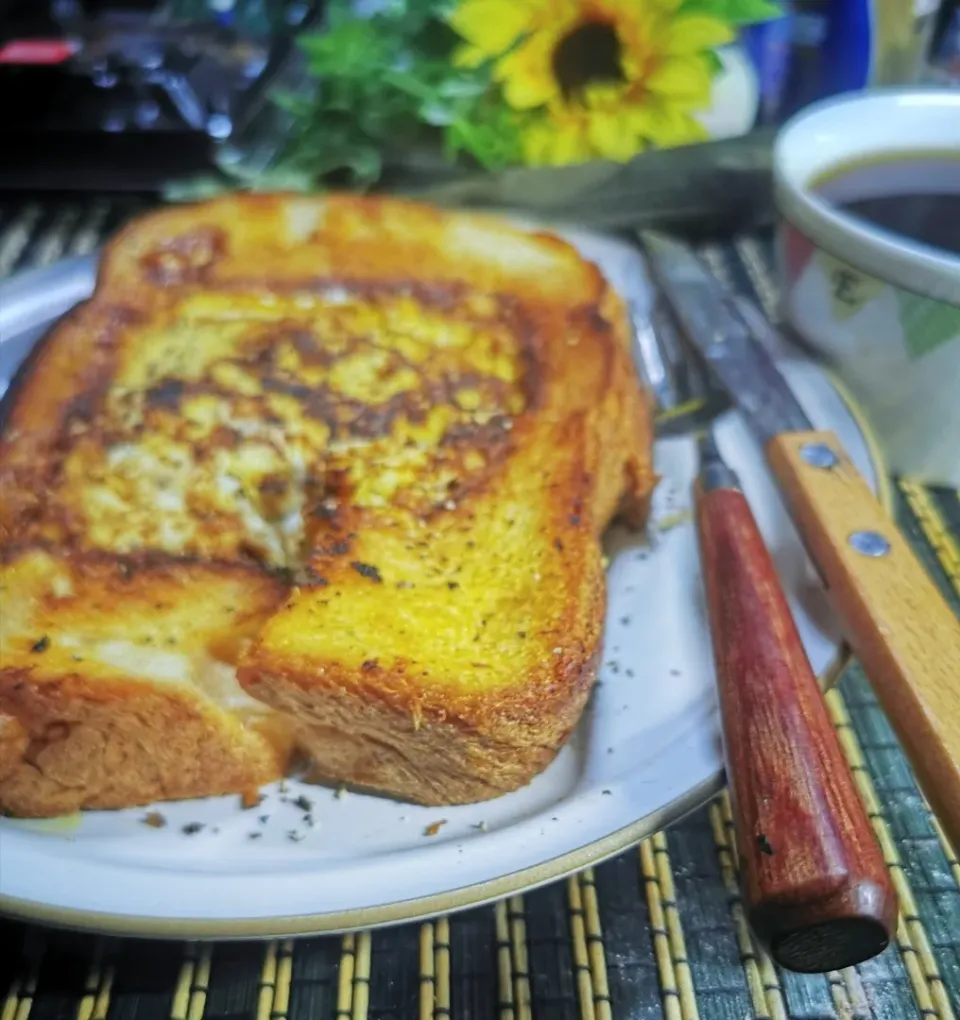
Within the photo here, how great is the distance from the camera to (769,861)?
635 millimetres

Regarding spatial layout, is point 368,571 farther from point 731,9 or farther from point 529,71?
point 731,9

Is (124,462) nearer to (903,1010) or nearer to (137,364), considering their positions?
(137,364)

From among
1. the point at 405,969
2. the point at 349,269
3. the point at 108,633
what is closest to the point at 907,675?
the point at 405,969

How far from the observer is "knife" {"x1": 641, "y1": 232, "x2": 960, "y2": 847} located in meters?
0.73

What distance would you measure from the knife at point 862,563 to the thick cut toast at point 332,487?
144mm

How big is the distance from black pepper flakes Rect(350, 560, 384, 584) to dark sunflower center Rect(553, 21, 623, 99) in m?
1.09

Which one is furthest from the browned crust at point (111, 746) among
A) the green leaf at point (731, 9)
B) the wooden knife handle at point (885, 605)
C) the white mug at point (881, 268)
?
the green leaf at point (731, 9)

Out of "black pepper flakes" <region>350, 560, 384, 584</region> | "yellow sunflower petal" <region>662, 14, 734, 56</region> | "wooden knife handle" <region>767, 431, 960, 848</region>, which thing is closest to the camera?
"wooden knife handle" <region>767, 431, 960, 848</region>

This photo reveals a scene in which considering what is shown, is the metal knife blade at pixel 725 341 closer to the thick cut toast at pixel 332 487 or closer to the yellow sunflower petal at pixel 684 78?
the thick cut toast at pixel 332 487

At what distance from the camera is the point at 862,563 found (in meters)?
0.88

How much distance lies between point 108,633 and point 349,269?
653mm

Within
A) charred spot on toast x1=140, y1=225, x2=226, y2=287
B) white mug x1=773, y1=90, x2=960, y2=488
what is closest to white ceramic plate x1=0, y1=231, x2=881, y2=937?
white mug x1=773, y1=90, x2=960, y2=488

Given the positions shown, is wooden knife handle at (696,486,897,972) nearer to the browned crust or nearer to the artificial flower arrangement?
the browned crust

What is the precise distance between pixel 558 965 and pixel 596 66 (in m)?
1.44
